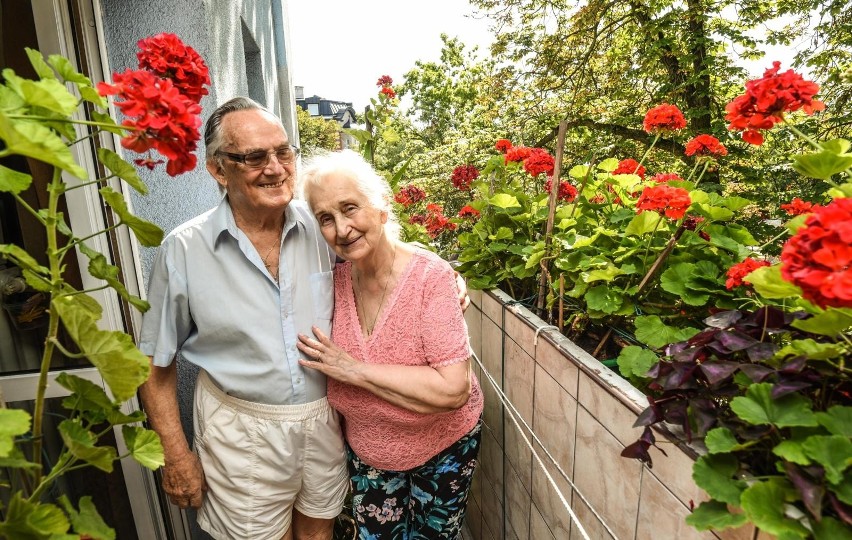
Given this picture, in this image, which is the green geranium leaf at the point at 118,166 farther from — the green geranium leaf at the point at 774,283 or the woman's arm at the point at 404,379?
the green geranium leaf at the point at 774,283

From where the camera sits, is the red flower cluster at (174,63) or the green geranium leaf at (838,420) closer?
the green geranium leaf at (838,420)

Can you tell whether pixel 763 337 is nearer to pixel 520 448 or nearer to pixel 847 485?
pixel 847 485

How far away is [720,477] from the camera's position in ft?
2.19

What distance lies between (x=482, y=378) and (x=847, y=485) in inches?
55.0

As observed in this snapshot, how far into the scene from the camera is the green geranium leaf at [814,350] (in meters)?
0.60

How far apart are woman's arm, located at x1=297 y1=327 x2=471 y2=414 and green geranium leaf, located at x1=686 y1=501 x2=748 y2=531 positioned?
0.67 meters

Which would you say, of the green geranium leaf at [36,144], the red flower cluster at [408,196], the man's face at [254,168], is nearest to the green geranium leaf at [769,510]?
the green geranium leaf at [36,144]

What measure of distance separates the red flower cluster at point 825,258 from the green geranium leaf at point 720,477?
29 cm

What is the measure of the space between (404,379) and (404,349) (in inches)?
3.6

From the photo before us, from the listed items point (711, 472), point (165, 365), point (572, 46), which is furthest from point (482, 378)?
point (572, 46)

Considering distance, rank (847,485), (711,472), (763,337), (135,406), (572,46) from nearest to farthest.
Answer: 1. (847,485)
2. (711,472)
3. (763,337)
4. (135,406)
5. (572,46)

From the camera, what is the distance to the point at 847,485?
1.85 ft

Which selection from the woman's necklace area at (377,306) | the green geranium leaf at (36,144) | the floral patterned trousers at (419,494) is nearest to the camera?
the green geranium leaf at (36,144)

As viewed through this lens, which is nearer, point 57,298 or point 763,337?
point 57,298
